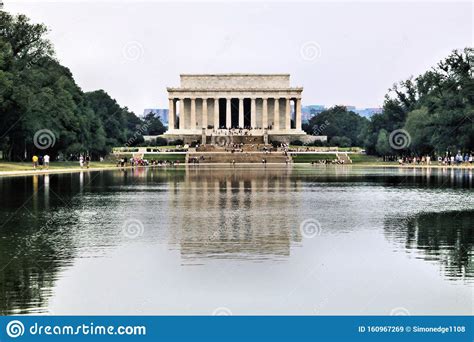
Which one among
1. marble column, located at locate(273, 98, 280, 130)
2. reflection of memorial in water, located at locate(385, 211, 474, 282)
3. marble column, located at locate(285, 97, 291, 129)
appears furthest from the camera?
marble column, located at locate(285, 97, 291, 129)

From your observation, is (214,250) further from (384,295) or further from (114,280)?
(384,295)

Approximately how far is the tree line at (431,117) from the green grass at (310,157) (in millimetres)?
7290

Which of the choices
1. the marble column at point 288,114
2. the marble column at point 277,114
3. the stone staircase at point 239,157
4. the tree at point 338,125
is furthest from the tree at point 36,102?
the tree at point 338,125

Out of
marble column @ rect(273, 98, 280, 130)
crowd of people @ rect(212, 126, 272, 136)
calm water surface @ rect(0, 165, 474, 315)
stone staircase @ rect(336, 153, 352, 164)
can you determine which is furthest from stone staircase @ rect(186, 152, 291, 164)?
calm water surface @ rect(0, 165, 474, 315)

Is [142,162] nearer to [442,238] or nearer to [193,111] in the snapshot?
[193,111]

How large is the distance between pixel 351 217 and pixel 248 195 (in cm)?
1189

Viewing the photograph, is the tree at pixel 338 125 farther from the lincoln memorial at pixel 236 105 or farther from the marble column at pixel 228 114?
the marble column at pixel 228 114

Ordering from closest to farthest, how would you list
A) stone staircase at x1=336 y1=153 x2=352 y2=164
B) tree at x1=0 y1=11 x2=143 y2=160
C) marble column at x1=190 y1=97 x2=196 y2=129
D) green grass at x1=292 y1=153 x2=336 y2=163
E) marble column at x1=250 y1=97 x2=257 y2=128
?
1. tree at x1=0 y1=11 x2=143 y2=160
2. stone staircase at x1=336 y1=153 x2=352 y2=164
3. green grass at x1=292 y1=153 x2=336 y2=163
4. marble column at x1=190 y1=97 x2=196 y2=129
5. marble column at x1=250 y1=97 x2=257 y2=128

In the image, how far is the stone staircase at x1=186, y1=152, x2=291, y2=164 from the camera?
107375mm

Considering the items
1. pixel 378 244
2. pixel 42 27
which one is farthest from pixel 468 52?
pixel 378 244

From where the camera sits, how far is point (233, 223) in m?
26.1

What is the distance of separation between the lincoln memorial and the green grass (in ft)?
101

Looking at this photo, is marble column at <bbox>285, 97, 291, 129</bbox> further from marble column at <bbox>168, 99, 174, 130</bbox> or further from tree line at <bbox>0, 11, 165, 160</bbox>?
tree line at <bbox>0, 11, 165, 160</bbox>

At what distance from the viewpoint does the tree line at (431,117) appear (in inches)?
3312
